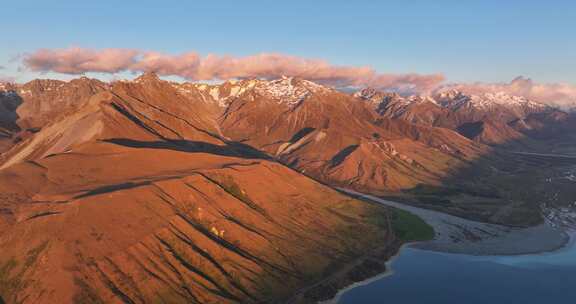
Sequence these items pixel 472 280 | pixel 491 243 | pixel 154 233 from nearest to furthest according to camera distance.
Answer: pixel 154 233 < pixel 472 280 < pixel 491 243

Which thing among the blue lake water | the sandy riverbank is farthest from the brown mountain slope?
the sandy riverbank

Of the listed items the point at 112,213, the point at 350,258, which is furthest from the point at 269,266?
the point at 112,213

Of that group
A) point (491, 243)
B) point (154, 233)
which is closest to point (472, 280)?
point (491, 243)

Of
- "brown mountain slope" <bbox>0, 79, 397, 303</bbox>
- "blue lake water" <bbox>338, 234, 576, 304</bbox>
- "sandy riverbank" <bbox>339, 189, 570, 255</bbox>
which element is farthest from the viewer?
"sandy riverbank" <bbox>339, 189, 570, 255</bbox>

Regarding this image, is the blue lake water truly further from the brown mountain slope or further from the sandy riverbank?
the brown mountain slope

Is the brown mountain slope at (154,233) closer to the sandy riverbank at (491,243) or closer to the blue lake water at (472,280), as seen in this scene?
the blue lake water at (472,280)

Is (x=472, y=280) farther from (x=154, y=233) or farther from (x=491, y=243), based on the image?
(x=154, y=233)
